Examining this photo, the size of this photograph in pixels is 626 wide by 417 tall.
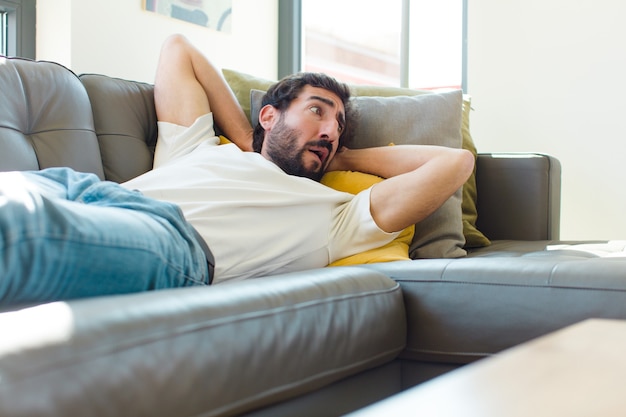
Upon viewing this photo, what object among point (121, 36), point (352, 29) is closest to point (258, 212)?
point (121, 36)

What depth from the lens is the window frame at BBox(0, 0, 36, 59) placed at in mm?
3178

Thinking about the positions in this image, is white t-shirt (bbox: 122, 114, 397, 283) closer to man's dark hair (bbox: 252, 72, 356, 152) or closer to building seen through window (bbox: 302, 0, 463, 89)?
man's dark hair (bbox: 252, 72, 356, 152)

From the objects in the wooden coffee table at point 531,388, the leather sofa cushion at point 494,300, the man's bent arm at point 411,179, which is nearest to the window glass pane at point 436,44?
the man's bent arm at point 411,179

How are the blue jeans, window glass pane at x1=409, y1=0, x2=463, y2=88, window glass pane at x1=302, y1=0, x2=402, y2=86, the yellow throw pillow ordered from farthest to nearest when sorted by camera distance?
window glass pane at x1=302, y1=0, x2=402, y2=86, window glass pane at x1=409, y1=0, x2=463, y2=88, the yellow throw pillow, the blue jeans

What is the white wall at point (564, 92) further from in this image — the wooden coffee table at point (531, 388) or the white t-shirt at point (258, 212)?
the wooden coffee table at point (531, 388)

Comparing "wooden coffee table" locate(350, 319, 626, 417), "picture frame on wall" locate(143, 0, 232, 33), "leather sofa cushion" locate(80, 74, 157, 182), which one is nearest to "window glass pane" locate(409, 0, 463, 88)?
"picture frame on wall" locate(143, 0, 232, 33)

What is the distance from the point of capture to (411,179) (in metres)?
1.73

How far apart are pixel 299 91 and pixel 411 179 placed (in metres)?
0.47

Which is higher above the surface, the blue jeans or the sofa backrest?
the sofa backrest

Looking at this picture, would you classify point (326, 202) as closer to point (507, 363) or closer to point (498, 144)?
point (507, 363)

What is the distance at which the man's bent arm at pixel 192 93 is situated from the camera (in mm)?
2008

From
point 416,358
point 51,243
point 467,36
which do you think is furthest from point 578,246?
point 467,36

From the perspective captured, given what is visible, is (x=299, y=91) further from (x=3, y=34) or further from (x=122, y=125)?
(x=3, y=34)

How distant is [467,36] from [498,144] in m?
0.57
